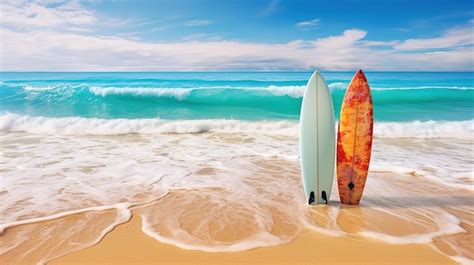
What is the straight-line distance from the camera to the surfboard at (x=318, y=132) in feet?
11.4

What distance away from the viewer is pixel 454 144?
7.64m

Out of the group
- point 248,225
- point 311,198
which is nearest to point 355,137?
point 311,198

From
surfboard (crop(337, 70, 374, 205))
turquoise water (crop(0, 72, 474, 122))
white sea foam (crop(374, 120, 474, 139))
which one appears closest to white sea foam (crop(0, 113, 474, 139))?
white sea foam (crop(374, 120, 474, 139))

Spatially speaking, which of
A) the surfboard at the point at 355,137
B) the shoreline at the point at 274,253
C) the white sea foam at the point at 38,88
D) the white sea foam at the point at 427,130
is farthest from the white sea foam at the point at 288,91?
the shoreline at the point at 274,253

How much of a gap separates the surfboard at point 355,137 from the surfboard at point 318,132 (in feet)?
0.44

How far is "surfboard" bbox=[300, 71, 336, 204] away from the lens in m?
3.47

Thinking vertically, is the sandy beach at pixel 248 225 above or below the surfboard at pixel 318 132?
below

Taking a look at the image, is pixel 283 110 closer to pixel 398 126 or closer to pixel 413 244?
pixel 398 126

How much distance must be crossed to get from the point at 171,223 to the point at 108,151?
158 inches

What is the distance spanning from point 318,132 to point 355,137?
15.6 inches

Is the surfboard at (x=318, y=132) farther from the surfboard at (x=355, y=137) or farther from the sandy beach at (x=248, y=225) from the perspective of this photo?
the sandy beach at (x=248, y=225)

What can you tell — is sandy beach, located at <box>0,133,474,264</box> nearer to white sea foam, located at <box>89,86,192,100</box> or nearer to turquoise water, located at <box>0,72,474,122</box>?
turquoise water, located at <box>0,72,474,122</box>

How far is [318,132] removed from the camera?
348 centimetres

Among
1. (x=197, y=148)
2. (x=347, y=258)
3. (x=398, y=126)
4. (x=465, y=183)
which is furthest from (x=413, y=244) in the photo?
(x=398, y=126)
